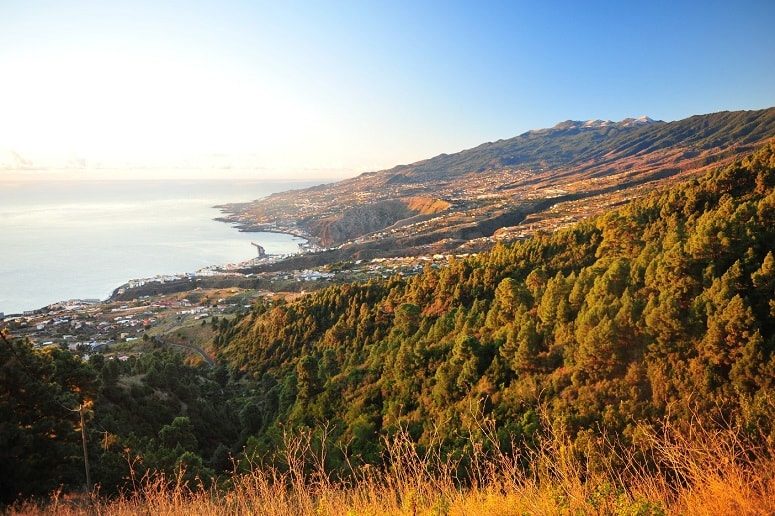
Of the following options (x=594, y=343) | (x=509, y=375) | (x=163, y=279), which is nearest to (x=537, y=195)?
(x=163, y=279)

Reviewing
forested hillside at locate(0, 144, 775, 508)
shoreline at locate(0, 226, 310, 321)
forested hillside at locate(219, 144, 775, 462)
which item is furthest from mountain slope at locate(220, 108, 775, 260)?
forested hillside at locate(0, 144, 775, 508)

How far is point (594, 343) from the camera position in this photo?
12.0 metres

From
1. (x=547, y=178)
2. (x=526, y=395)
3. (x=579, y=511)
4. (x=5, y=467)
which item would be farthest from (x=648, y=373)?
(x=547, y=178)

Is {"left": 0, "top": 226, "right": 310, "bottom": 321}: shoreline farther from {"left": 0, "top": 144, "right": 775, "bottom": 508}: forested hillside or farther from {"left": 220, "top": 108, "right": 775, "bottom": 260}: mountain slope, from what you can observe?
{"left": 0, "top": 144, "right": 775, "bottom": 508}: forested hillside

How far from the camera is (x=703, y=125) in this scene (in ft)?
637

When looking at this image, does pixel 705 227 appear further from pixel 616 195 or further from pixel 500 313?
pixel 616 195

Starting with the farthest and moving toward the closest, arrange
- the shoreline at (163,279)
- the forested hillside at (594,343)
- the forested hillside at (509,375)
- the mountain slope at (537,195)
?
the mountain slope at (537,195) < the shoreline at (163,279) < the forested hillside at (594,343) < the forested hillside at (509,375)

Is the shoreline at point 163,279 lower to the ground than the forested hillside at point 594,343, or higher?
lower

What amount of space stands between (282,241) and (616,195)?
10190 centimetres

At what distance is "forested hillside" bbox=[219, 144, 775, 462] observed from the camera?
10.0m

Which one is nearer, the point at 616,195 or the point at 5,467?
the point at 5,467

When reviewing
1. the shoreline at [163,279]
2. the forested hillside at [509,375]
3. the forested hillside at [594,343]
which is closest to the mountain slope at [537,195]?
the shoreline at [163,279]

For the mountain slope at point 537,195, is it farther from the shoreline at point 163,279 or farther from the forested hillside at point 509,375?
the forested hillside at point 509,375

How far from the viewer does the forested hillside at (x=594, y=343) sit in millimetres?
10031
